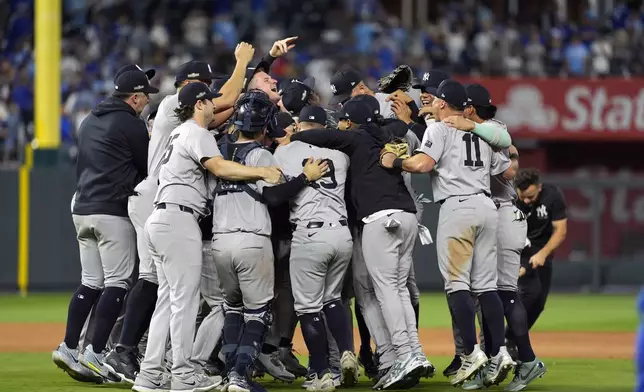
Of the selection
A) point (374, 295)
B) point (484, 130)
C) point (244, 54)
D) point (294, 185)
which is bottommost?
point (374, 295)

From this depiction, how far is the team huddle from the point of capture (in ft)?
27.4

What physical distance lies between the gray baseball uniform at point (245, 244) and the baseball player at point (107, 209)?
3.81 ft

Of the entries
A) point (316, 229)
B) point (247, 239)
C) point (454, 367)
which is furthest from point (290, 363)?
point (247, 239)

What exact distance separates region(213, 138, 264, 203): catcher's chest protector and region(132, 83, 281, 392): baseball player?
12 cm

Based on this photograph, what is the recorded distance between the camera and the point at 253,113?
8.55 metres

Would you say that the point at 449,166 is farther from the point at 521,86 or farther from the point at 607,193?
the point at 521,86

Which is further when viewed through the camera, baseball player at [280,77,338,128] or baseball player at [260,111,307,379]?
baseball player at [280,77,338,128]

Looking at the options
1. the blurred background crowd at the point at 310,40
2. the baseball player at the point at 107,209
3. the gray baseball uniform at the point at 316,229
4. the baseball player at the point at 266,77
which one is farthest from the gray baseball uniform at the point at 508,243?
the blurred background crowd at the point at 310,40

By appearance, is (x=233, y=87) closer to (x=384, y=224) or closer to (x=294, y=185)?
(x=294, y=185)

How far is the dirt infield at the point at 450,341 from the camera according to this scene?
1165cm

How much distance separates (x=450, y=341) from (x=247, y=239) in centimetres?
488

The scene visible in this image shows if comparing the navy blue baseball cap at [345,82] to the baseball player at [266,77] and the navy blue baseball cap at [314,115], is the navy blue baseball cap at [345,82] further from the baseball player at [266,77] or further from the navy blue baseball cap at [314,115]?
the navy blue baseball cap at [314,115]

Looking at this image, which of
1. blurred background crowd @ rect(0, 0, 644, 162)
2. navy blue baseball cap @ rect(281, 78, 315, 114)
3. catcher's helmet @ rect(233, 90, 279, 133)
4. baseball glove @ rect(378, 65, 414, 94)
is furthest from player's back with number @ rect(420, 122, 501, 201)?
blurred background crowd @ rect(0, 0, 644, 162)

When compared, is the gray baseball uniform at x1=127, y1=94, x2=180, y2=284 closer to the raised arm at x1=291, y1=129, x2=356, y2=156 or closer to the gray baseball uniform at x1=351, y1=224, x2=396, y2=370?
the raised arm at x1=291, y1=129, x2=356, y2=156
